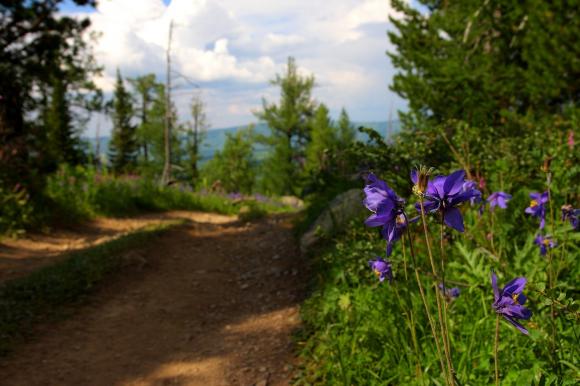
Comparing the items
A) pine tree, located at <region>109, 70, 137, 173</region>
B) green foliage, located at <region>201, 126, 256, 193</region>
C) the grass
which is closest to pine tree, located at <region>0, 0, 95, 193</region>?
the grass

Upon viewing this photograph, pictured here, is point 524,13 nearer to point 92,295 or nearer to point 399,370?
point 399,370

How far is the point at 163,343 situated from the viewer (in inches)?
172

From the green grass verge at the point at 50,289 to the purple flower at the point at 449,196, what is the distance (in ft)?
13.6

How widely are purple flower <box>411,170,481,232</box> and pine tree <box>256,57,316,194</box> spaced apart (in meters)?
39.5

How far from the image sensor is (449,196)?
53.3 inches

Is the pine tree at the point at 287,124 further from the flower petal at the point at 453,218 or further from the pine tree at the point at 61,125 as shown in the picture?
the flower petal at the point at 453,218

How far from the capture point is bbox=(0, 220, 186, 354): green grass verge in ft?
14.7

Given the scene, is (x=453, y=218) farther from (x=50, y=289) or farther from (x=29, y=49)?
(x=29, y=49)

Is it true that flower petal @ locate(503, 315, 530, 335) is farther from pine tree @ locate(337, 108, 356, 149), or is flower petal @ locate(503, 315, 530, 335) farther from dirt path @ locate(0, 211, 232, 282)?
pine tree @ locate(337, 108, 356, 149)

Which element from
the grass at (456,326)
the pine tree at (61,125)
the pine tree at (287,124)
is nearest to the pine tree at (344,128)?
the pine tree at (287,124)

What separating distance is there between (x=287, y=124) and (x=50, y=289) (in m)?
A: 37.6

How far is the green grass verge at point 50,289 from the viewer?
4480mm

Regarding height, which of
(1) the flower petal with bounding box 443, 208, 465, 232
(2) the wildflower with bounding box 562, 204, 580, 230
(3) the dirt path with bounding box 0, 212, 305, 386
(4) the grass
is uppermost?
(1) the flower petal with bounding box 443, 208, 465, 232

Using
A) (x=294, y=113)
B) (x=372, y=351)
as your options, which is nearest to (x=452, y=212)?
(x=372, y=351)
